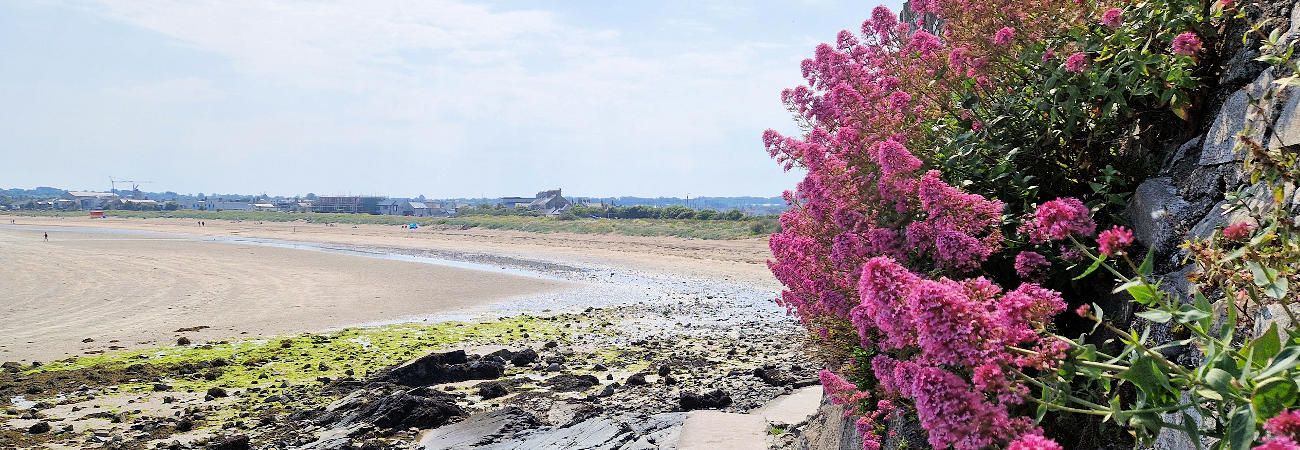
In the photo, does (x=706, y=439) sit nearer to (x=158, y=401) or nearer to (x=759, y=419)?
(x=759, y=419)

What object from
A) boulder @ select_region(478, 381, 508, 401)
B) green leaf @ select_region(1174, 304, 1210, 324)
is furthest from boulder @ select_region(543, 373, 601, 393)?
green leaf @ select_region(1174, 304, 1210, 324)

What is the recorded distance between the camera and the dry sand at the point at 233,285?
62.1 feet

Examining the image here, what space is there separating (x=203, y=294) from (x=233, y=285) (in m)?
2.62

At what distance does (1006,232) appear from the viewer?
11.5ft

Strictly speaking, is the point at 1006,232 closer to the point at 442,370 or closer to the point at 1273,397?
the point at 1273,397

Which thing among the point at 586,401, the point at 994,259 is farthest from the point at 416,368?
the point at 994,259

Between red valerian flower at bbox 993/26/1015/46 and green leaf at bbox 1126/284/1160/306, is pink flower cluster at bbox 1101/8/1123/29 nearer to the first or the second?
red valerian flower at bbox 993/26/1015/46

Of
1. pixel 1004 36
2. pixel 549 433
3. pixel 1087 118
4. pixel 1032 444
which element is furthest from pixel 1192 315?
pixel 549 433

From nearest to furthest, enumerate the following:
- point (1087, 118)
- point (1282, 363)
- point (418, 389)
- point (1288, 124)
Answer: point (1282, 363), point (1288, 124), point (1087, 118), point (418, 389)

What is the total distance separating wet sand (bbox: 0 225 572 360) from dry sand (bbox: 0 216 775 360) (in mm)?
40

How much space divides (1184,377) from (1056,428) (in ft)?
4.26

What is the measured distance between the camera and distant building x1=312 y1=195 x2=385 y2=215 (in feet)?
449

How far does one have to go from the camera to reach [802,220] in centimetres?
509

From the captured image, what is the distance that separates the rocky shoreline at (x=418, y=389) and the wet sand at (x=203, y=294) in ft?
8.75
